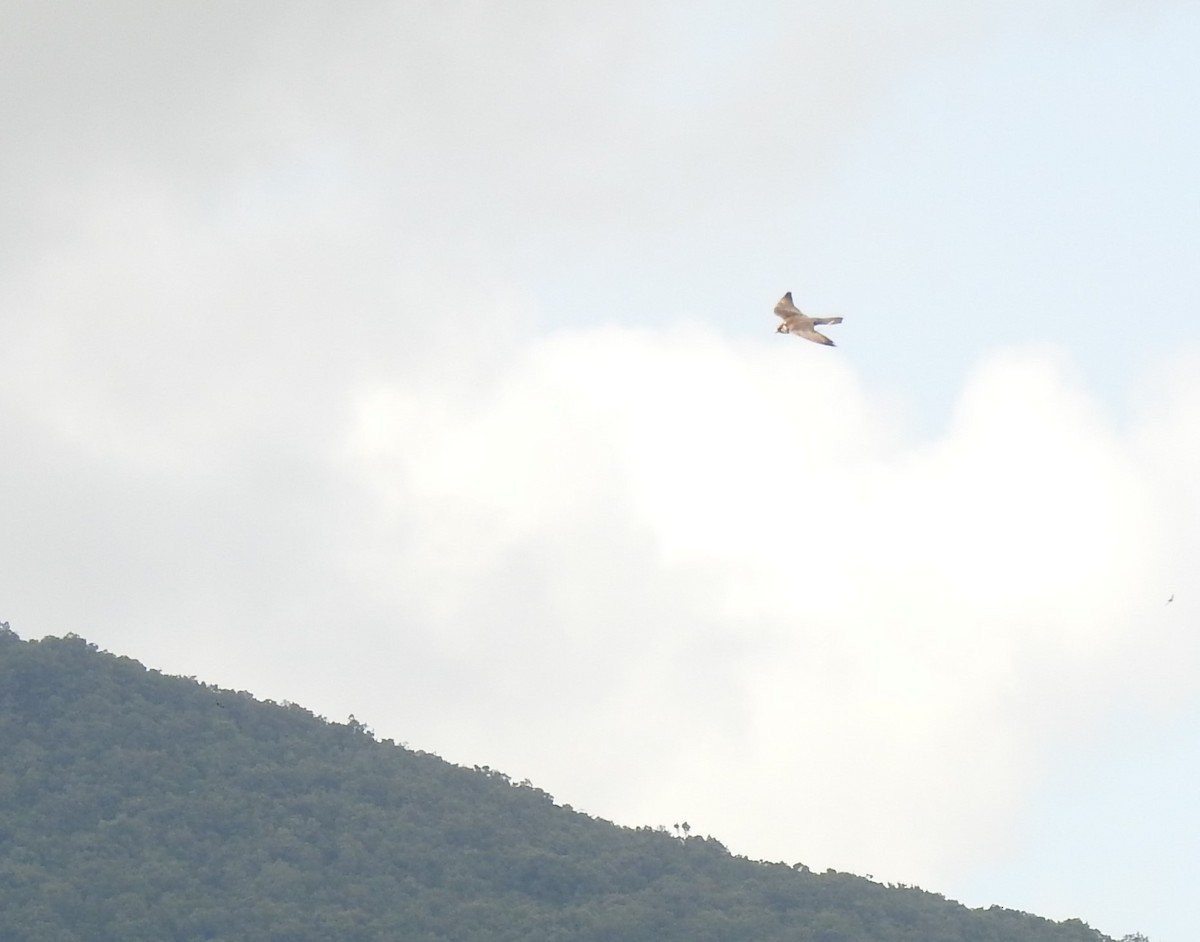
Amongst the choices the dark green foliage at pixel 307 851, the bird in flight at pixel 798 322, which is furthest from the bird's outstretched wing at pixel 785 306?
the dark green foliage at pixel 307 851

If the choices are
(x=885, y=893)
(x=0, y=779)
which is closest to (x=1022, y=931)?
(x=885, y=893)

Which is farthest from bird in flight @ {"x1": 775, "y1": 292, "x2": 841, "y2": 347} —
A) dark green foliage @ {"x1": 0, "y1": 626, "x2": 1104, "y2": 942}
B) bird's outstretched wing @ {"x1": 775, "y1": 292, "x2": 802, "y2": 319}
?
dark green foliage @ {"x1": 0, "y1": 626, "x2": 1104, "y2": 942}

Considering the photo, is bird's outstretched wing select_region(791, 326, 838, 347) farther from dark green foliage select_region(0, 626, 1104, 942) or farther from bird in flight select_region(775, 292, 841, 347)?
dark green foliage select_region(0, 626, 1104, 942)

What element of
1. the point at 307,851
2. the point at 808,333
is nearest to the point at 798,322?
the point at 808,333

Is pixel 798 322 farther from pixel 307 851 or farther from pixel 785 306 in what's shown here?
pixel 307 851

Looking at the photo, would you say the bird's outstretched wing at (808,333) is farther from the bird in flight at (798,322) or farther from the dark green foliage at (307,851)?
the dark green foliage at (307,851)

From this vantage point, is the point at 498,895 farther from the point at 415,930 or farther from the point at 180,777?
the point at 180,777

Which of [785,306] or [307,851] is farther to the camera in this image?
[307,851]
